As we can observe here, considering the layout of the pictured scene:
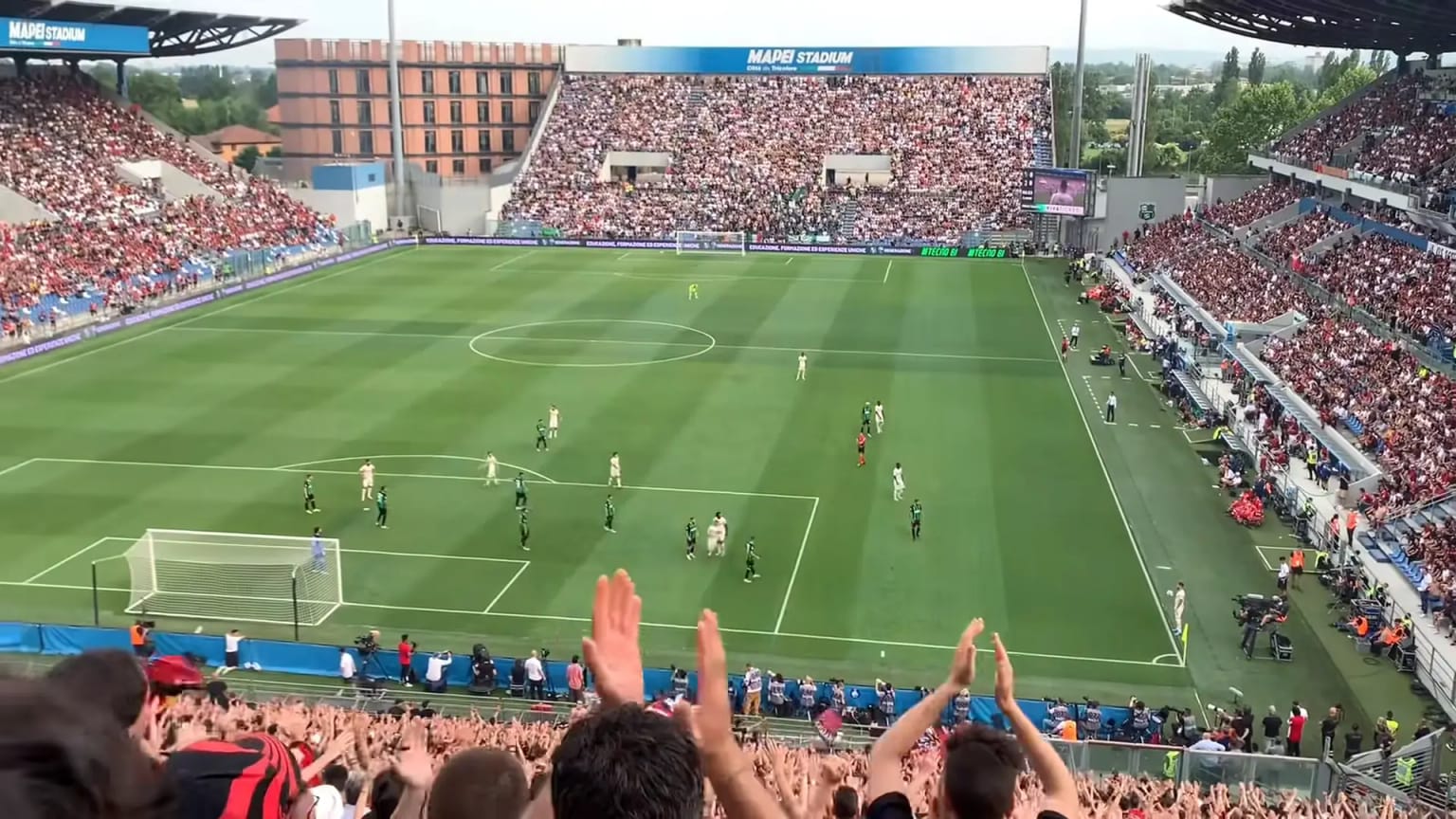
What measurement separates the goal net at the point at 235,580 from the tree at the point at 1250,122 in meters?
116

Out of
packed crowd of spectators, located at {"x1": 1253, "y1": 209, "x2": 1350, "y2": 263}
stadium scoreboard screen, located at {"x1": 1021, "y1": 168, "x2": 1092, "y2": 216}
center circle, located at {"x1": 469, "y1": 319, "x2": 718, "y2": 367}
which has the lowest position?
center circle, located at {"x1": 469, "y1": 319, "x2": 718, "y2": 367}

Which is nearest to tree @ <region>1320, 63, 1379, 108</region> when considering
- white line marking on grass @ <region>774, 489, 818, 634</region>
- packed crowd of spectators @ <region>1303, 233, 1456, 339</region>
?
packed crowd of spectators @ <region>1303, 233, 1456, 339</region>

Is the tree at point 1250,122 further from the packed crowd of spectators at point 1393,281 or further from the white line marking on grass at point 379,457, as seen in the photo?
the white line marking on grass at point 379,457

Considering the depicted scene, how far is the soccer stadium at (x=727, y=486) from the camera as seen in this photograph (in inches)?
273

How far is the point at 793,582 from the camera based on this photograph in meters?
28.4

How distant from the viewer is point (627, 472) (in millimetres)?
35562

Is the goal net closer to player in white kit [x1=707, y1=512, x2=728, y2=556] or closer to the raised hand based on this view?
player in white kit [x1=707, y1=512, x2=728, y2=556]

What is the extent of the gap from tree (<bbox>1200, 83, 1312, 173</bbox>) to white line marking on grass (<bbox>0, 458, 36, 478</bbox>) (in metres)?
115

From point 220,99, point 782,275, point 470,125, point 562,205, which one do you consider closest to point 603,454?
point 782,275

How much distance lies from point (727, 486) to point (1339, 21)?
4132cm

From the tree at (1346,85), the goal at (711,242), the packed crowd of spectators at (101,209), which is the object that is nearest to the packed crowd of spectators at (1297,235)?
the goal at (711,242)

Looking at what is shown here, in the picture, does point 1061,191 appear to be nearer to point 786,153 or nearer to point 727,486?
point 786,153

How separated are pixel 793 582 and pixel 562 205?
67.9 m

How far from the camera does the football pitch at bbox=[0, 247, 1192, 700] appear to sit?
2658cm
